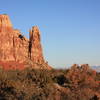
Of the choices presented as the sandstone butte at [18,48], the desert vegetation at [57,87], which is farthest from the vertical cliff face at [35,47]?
the desert vegetation at [57,87]

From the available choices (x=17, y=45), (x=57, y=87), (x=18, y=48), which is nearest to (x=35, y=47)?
(x=18, y=48)

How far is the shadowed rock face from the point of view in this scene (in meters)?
95.7

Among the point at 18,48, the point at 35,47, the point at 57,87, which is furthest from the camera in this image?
the point at 35,47

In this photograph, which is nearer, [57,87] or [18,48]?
[57,87]

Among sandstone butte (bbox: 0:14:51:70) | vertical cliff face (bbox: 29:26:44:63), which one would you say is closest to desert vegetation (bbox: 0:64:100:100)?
sandstone butte (bbox: 0:14:51:70)

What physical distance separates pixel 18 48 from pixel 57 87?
69.0 m

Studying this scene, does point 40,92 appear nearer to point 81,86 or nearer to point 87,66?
point 81,86

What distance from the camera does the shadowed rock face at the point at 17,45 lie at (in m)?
95.7

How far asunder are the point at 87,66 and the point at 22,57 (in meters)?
62.7

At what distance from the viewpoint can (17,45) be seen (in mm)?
101188

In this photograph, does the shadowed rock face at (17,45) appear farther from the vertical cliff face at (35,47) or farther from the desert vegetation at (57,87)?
the desert vegetation at (57,87)

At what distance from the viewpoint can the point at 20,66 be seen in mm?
93688

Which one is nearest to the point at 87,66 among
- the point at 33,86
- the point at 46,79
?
the point at 46,79

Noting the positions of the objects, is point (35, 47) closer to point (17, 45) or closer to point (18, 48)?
point (18, 48)
